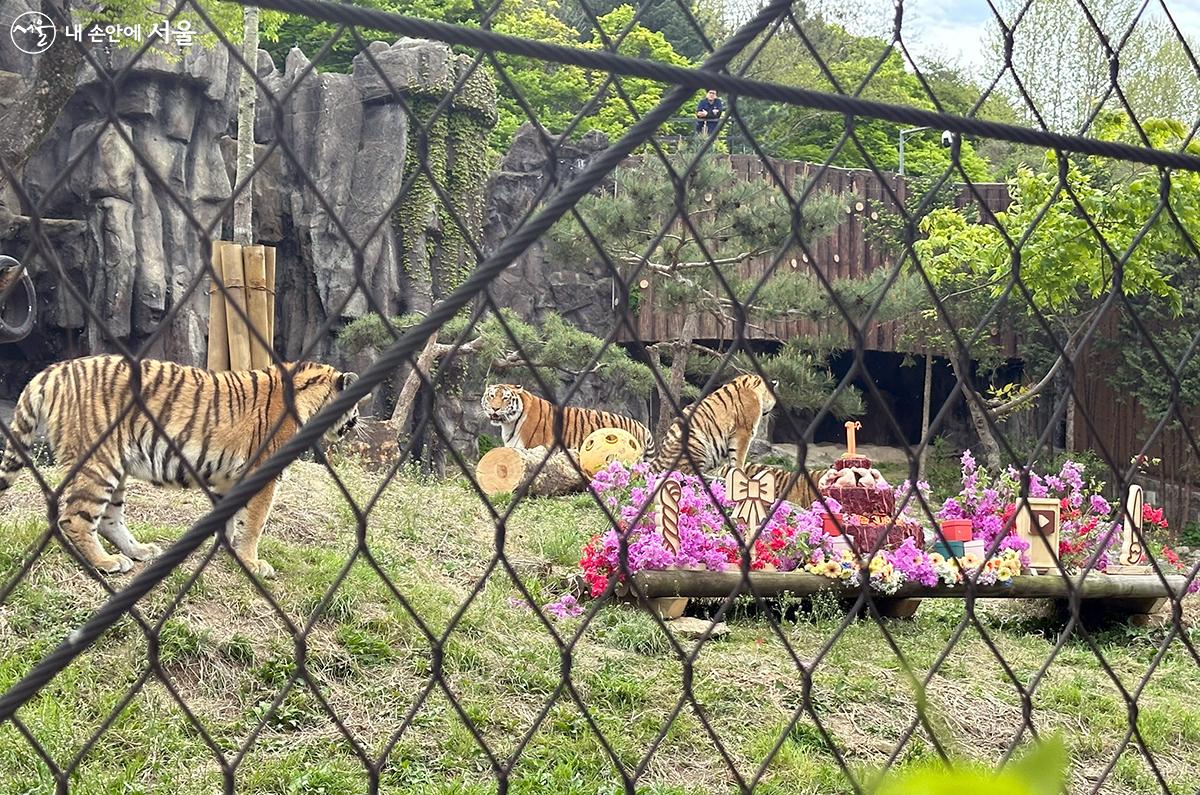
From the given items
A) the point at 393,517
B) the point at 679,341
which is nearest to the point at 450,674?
the point at 393,517

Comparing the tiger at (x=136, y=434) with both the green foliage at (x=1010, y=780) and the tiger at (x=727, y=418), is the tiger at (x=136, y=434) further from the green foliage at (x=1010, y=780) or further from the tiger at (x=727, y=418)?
the tiger at (x=727, y=418)

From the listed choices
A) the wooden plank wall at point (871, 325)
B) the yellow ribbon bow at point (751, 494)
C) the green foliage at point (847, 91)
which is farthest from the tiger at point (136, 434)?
the green foliage at point (847, 91)

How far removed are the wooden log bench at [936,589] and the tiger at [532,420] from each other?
4.67m

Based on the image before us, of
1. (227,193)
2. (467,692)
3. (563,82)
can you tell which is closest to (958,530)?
(467,692)

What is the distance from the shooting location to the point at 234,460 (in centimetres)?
436

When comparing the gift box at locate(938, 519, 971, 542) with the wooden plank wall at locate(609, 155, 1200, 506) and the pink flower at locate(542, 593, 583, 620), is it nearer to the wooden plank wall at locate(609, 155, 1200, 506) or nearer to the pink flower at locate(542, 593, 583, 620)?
the pink flower at locate(542, 593, 583, 620)

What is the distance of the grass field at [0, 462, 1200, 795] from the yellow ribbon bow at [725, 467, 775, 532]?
0.42 metres

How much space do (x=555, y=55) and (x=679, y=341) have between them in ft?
31.8

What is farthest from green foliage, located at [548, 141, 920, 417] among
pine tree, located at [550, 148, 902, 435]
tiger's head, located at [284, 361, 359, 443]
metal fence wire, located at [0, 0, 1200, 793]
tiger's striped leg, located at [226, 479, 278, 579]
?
tiger's striped leg, located at [226, 479, 278, 579]

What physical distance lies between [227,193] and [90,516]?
33.4 ft

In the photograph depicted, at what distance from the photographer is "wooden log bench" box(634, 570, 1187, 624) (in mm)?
4438

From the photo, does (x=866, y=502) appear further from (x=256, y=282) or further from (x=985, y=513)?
(x=256, y=282)

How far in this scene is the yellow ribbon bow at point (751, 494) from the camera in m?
4.77

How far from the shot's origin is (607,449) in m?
8.52
